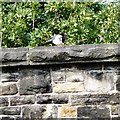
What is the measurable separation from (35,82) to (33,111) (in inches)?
8.8

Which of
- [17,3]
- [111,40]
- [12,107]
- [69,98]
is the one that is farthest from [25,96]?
[17,3]

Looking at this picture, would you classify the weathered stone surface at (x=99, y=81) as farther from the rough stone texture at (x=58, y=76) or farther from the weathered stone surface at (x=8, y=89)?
the weathered stone surface at (x=8, y=89)

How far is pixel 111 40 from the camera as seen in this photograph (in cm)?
527

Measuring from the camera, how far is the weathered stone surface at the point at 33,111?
2895 millimetres

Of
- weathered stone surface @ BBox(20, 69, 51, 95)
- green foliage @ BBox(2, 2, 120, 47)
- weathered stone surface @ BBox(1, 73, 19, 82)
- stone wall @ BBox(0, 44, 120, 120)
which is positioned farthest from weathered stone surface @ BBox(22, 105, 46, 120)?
green foliage @ BBox(2, 2, 120, 47)

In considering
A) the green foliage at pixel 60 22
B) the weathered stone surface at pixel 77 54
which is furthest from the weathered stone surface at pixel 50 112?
the green foliage at pixel 60 22

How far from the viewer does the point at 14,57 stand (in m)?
2.86

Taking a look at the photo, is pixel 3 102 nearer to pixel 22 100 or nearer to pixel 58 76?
pixel 22 100

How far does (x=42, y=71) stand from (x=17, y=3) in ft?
9.99

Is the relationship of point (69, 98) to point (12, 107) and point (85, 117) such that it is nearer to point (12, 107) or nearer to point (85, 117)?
point (85, 117)

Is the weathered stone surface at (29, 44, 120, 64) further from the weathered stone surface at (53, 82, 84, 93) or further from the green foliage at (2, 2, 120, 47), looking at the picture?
the green foliage at (2, 2, 120, 47)

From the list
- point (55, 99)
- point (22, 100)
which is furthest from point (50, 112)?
point (22, 100)

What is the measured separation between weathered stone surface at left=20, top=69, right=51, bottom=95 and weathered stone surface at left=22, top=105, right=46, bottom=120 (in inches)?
4.6

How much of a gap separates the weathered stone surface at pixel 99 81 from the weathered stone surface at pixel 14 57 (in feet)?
1.62
